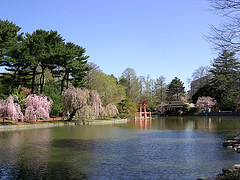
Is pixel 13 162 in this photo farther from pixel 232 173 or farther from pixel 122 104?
pixel 122 104

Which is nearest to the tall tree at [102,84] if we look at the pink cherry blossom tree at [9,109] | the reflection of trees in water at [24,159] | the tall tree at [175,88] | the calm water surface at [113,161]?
the pink cherry blossom tree at [9,109]

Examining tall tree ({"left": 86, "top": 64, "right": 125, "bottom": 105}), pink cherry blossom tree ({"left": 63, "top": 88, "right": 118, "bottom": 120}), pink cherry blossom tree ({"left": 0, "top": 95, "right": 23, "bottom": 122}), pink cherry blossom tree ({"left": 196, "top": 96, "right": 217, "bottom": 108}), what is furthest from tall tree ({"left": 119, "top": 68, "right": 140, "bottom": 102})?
pink cherry blossom tree ({"left": 0, "top": 95, "right": 23, "bottom": 122})

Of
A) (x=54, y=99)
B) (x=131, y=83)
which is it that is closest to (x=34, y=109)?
(x=54, y=99)

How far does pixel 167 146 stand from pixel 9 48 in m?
24.4

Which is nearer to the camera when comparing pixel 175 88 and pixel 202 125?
pixel 202 125

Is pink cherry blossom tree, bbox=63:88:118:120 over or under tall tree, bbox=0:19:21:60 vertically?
under

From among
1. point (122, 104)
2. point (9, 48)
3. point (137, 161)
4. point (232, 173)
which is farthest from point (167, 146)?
point (122, 104)

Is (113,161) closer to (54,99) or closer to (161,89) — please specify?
(54,99)

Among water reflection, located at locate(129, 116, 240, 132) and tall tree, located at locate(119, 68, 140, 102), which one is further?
tall tree, located at locate(119, 68, 140, 102)

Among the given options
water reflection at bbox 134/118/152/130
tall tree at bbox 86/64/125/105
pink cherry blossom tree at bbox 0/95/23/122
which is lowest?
water reflection at bbox 134/118/152/130

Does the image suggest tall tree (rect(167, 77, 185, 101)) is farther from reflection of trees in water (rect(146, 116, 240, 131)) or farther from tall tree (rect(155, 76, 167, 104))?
reflection of trees in water (rect(146, 116, 240, 131))

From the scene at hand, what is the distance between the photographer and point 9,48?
30.8 m

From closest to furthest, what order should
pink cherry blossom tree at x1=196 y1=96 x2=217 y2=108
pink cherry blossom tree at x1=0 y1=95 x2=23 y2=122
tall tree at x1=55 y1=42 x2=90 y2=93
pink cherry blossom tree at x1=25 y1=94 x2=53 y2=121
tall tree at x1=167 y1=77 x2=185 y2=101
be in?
pink cherry blossom tree at x1=0 y1=95 x2=23 y2=122
pink cherry blossom tree at x1=25 y1=94 x2=53 y2=121
tall tree at x1=55 y1=42 x2=90 y2=93
pink cherry blossom tree at x1=196 y1=96 x2=217 y2=108
tall tree at x1=167 y1=77 x2=185 y2=101

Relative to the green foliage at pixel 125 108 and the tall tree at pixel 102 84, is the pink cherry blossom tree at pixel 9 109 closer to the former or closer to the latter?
the tall tree at pixel 102 84
